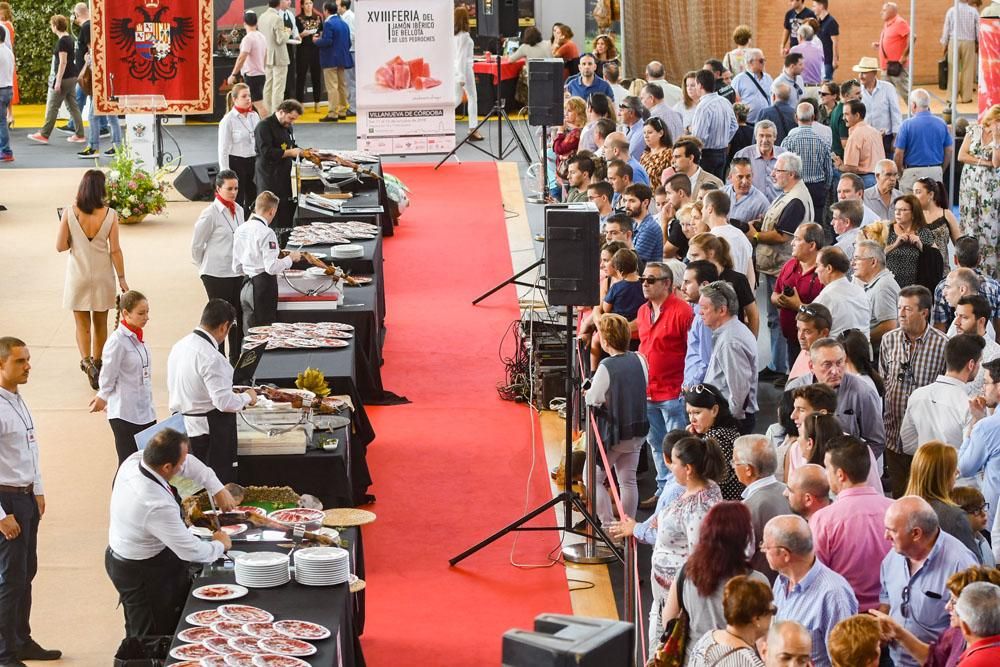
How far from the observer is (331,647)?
18.4ft

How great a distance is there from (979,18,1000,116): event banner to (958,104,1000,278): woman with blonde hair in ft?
3.73

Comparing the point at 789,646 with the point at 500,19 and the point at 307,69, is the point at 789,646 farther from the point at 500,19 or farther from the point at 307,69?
the point at 307,69

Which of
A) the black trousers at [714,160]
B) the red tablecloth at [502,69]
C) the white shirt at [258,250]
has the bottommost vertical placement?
the white shirt at [258,250]

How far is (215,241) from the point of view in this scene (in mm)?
10188

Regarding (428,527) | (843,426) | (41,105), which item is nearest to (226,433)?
(428,527)

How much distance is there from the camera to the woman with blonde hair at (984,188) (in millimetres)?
10906

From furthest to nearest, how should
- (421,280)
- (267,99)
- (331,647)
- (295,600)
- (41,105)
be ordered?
1. (41,105)
2. (267,99)
3. (421,280)
4. (295,600)
5. (331,647)

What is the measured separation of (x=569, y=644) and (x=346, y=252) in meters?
8.59

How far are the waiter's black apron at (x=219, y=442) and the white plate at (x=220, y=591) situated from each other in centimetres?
154

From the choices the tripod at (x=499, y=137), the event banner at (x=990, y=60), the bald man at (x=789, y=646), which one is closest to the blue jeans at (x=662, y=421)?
the bald man at (x=789, y=646)

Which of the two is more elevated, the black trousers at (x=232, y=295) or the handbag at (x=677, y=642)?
the black trousers at (x=232, y=295)

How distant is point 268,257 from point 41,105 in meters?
14.5

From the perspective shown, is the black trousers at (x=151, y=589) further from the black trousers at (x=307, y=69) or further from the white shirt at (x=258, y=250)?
the black trousers at (x=307, y=69)

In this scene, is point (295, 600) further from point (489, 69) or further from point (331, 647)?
point (489, 69)
